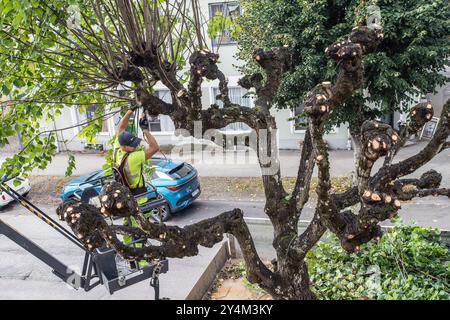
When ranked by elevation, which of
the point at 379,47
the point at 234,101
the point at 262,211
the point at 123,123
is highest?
the point at 379,47

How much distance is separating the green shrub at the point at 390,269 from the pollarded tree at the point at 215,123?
186 centimetres

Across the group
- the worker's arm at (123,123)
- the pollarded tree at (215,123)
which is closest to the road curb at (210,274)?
the pollarded tree at (215,123)

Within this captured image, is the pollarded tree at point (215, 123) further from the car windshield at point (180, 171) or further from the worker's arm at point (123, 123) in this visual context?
the car windshield at point (180, 171)

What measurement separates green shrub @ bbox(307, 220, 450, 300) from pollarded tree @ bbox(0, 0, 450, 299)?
6.11ft

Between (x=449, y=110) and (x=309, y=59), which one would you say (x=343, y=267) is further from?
(x=309, y=59)

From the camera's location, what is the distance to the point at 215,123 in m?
3.84

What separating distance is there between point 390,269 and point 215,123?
3.72m

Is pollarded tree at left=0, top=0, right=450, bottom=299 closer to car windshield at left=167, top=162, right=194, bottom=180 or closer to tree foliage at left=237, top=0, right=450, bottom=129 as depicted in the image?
tree foliage at left=237, top=0, right=450, bottom=129

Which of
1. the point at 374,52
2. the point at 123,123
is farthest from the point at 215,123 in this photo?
the point at 374,52

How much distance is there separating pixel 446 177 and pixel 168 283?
30.3 ft

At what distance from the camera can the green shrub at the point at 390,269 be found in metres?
5.35

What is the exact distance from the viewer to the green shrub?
5.35 m

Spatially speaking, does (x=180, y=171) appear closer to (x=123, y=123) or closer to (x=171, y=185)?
(x=171, y=185)

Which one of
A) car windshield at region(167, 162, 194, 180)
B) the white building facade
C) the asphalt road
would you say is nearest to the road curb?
the asphalt road
